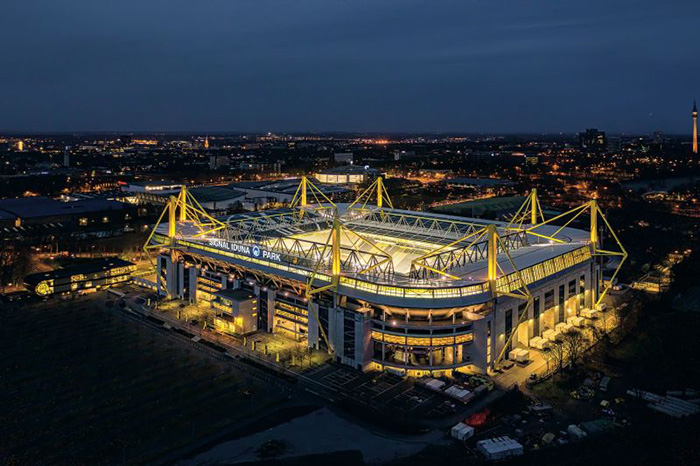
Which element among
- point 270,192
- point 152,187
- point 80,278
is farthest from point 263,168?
point 80,278

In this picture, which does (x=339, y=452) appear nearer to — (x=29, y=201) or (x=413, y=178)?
(x=29, y=201)

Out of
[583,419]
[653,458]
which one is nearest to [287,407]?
[583,419]

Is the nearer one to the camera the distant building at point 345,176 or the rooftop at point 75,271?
the rooftop at point 75,271

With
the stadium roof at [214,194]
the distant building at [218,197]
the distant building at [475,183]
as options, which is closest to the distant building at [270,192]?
the distant building at [218,197]

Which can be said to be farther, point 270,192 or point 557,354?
point 270,192

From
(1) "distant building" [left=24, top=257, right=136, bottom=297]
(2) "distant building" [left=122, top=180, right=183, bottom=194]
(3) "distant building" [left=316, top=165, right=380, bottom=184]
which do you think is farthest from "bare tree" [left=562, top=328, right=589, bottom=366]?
(3) "distant building" [left=316, top=165, right=380, bottom=184]

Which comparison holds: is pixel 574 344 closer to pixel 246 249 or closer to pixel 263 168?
pixel 246 249

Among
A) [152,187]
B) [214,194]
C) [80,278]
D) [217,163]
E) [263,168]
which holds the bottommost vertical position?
[80,278]

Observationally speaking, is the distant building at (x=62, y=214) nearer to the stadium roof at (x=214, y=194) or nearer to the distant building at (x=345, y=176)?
the stadium roof at (x=214, y=194)
